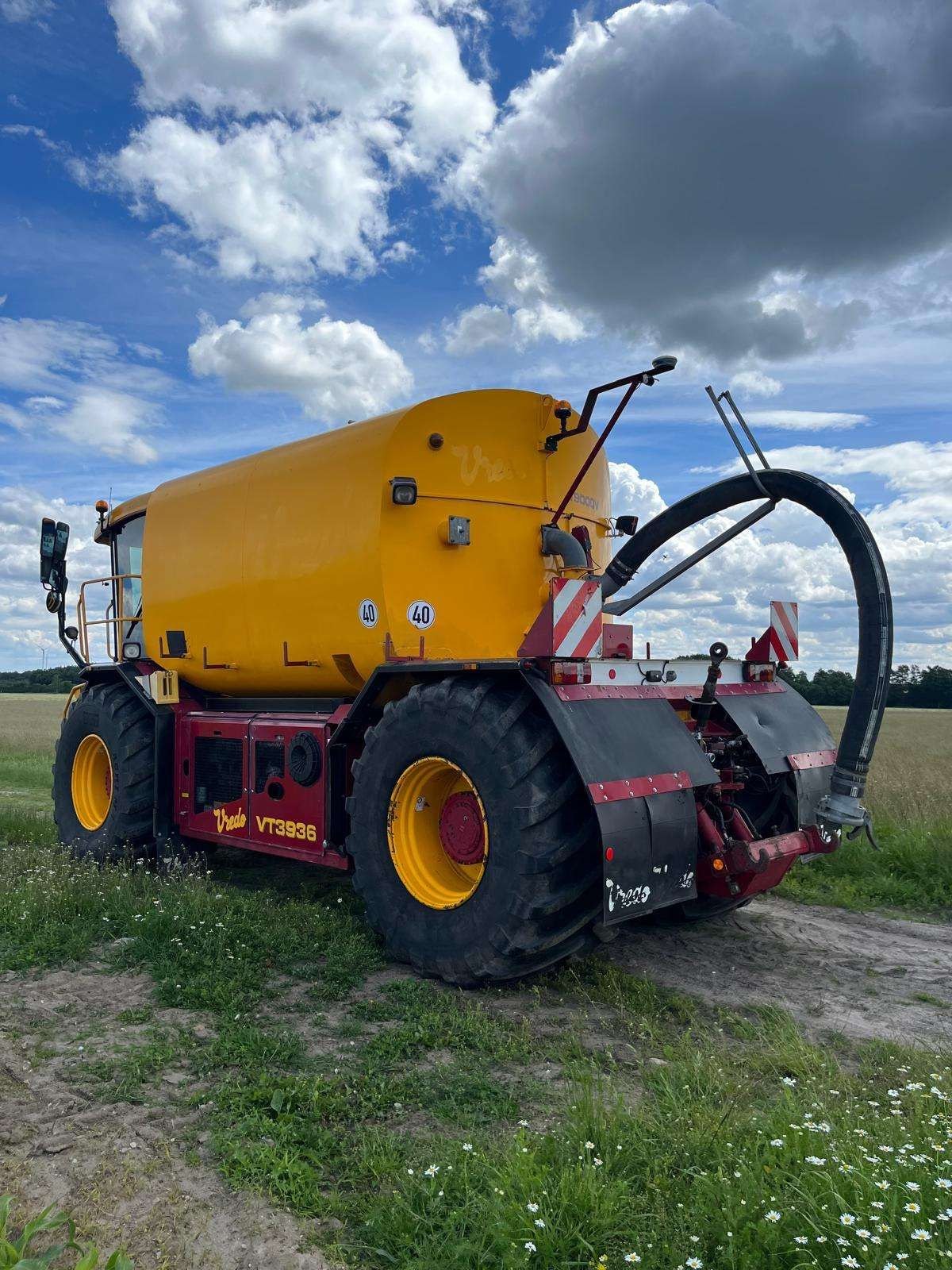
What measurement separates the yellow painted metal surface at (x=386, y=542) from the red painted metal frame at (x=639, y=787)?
62.3 inches

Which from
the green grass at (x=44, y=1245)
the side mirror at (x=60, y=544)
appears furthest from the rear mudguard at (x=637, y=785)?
the side mirror at (x=60, y=544)

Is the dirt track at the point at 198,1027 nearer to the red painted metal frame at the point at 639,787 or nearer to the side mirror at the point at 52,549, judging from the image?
the red painted metal frame at the point at 639,787

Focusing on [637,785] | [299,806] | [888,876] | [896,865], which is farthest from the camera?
[896,865]

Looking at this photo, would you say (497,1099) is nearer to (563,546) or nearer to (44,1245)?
(44,1245)

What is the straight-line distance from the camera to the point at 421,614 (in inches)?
222

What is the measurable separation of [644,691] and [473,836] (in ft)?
4.15

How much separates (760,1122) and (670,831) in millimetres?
1727

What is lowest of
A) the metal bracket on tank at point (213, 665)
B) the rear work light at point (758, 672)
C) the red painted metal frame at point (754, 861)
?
the red painted metal frame at point (754, 861)

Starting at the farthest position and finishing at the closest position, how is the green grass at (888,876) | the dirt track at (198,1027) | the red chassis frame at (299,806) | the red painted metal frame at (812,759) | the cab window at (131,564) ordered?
the cab window at (131,564) → the green grass at (888,876) → the red painted metal frame at (812,759) → the red chassis frame at (299,806) → the dirt track at (198,1027)

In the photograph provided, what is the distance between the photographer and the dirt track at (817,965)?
14.7 feet

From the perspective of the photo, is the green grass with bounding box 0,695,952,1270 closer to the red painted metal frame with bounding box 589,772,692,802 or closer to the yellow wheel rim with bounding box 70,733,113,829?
the red painted metal frame with bounding box 589,772,692,802

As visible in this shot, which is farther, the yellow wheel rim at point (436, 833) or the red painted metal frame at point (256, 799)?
the red painted metal frame at point (256, 799)

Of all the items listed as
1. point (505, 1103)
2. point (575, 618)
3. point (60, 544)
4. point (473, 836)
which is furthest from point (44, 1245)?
point (60, 544)

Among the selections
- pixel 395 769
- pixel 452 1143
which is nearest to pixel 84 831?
pixel 395 769
